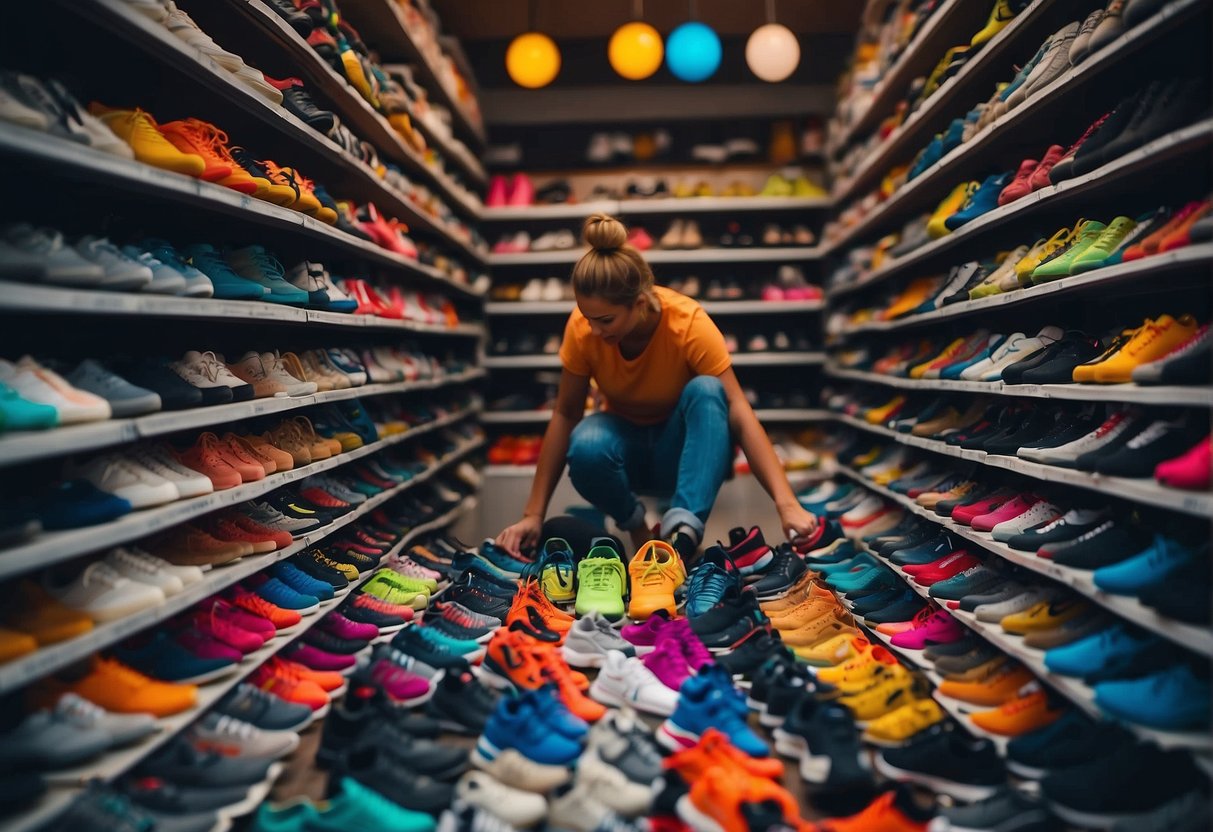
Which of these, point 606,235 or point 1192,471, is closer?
point 1192,471

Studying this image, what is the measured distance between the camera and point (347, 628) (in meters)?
2.62

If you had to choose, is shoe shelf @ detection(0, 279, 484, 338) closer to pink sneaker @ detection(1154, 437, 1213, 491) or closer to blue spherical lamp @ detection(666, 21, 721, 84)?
pink sneaker @ detection(1154, 437, 1213, 491)

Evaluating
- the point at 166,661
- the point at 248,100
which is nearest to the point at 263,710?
the point at 166,661

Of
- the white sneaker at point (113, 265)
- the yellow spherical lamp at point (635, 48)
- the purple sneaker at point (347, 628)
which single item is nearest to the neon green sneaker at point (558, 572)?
the purple sneaker at point (347, 628)

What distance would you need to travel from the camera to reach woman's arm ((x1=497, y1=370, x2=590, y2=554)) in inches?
135

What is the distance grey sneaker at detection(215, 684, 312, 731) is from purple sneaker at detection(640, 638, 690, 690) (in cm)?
89

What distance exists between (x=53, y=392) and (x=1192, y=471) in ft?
7.44

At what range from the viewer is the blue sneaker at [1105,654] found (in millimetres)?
1889

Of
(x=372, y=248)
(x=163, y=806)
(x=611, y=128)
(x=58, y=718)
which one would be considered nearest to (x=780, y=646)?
(x=163, y=806)

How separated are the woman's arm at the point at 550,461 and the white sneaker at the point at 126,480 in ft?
4.89

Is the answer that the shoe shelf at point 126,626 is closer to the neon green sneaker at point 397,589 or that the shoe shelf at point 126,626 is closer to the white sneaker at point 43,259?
the neon green sneaker at point 397,589

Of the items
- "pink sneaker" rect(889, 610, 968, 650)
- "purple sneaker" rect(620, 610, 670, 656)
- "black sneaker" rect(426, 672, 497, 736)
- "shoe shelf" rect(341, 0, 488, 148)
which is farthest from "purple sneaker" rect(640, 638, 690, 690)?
"shoe shelf" rect(341, 0, 488, 148)

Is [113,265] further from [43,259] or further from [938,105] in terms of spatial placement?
[938,105]

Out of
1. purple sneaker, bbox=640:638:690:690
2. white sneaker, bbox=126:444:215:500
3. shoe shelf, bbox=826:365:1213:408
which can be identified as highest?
shoe shelf, bbox=826:365:1213:408
